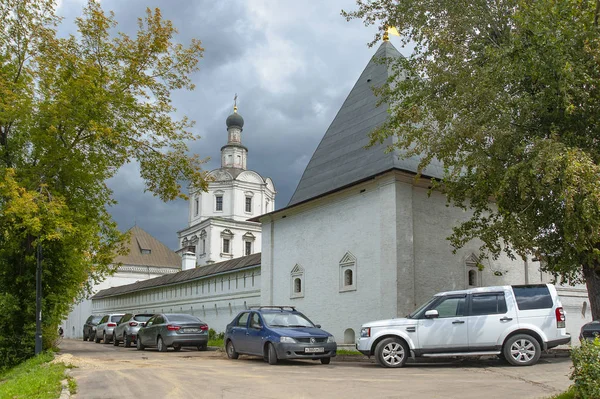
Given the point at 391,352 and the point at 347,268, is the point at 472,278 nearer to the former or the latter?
the point at 347,268

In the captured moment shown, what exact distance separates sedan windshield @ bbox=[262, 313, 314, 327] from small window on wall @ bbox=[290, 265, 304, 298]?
8.31 meters

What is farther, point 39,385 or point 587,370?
point 39,385

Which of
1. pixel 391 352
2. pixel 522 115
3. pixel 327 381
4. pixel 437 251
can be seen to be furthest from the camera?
pixel 437 251

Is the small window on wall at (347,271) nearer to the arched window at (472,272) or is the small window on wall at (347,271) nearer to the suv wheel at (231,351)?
the arched window at (472,272)

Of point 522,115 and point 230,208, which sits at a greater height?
point 230,208

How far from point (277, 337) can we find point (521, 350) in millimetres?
6015

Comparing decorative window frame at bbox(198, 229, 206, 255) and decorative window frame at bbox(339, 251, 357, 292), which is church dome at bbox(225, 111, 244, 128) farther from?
decorative window frame at bbox(339, 251, 357, 292)

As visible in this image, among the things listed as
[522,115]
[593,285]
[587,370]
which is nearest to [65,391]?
[587,370]

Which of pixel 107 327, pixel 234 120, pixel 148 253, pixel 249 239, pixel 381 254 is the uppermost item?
pixel 234 120

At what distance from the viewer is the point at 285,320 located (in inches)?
688

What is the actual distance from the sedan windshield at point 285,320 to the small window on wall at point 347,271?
5.69 m

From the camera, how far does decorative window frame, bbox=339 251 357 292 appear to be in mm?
23203

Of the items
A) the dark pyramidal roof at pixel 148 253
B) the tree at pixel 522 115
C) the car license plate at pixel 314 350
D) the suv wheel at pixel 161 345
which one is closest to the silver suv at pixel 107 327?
the suv wheel at pixel 161 345

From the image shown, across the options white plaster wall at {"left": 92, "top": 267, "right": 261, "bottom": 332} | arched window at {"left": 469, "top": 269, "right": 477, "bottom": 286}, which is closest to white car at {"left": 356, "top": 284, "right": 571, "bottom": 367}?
arched window at {"left": 469, "top": 269, "right": 477, "bottom": 286}
